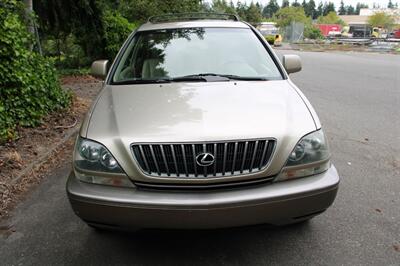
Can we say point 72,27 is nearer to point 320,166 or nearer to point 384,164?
point 384,164

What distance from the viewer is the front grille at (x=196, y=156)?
2.60 metres

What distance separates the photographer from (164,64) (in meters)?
4.01

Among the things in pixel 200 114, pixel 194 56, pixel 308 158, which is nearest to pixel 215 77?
pixel 194 56

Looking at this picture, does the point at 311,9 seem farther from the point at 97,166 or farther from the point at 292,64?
the point at 97,166

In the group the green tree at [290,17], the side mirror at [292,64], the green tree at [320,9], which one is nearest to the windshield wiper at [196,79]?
the side mirror at [292,64]

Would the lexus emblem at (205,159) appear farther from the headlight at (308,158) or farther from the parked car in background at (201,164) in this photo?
the headlight at (308,158)

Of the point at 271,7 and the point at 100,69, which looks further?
the point at 271,7

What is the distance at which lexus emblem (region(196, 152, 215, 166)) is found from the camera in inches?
102

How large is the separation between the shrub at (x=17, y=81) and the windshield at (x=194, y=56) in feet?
6.36

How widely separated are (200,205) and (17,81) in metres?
4.06

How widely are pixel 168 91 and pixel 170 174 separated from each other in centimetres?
100

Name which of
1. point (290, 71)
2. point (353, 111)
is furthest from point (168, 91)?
point (353, 111)

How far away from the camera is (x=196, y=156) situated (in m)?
2.60

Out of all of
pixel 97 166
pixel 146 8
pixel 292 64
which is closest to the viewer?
pixel 97 166
